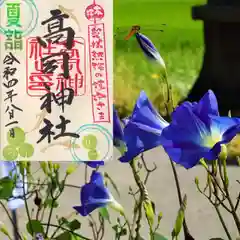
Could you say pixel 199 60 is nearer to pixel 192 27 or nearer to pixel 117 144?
pixel 192 27

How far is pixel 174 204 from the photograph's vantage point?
8.70 feet

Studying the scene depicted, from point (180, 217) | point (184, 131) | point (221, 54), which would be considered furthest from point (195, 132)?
point (221, 54)

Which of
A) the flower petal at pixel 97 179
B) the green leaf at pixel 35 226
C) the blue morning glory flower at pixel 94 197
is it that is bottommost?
the green leaf at pixel 35 226

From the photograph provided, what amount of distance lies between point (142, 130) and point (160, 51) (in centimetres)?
86

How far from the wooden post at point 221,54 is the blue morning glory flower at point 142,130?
150cm

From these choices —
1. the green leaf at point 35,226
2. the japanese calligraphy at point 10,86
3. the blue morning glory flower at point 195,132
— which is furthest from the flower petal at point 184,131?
the green leaf at point 35,226

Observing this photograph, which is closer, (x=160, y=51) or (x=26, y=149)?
(x=26, y=149)

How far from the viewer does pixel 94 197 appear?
0.97 m

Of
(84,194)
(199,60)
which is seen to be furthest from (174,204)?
(84,194)

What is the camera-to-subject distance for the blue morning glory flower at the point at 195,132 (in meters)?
0.80

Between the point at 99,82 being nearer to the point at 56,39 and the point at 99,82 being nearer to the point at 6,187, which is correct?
the point at 56,39

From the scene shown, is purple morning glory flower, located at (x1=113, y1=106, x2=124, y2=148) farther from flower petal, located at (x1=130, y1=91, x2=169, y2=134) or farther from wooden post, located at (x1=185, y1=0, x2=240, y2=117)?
wooden post, located at (x1=185, y1=0, x2=240, y2=117)

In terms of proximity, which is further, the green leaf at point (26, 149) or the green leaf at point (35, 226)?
the green leaf at point (35, 226)

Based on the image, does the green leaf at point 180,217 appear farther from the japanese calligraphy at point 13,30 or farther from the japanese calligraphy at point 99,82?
the japanese calligraphy at point 13,30
